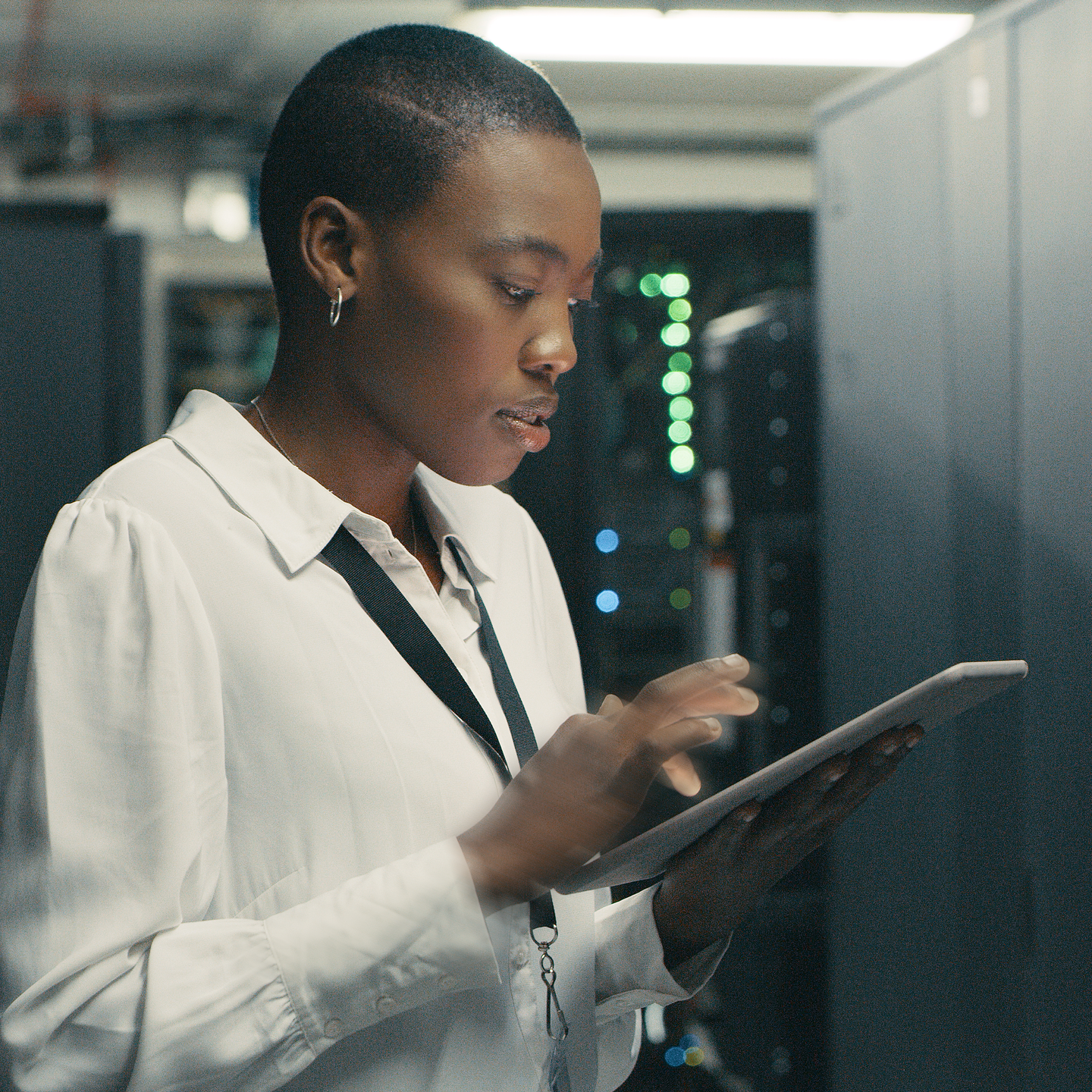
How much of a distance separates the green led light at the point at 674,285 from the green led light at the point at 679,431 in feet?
1.07

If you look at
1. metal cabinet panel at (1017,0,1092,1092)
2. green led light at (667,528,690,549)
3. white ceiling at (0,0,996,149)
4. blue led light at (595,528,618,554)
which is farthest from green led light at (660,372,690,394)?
white ceiling at (0,0,996,149)

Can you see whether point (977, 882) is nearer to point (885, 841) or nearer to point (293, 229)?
point (885, 841)

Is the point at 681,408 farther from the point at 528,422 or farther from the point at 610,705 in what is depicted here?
the point at 610,705

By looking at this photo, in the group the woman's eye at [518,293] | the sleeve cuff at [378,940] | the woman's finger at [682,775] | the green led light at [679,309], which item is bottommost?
the sleeve cuff at [378,940]

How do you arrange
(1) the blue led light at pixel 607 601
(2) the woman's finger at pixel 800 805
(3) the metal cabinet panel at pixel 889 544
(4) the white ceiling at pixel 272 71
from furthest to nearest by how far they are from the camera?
(4) the white ceiling at pixel 272 71
(1) the blue led light at pixel 607 601
(3) the metal cabinet panel at pixel 889 544
(2) the woman's finger at pixel 800 805

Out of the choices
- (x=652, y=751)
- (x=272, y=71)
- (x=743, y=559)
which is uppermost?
(x=272, y=71)

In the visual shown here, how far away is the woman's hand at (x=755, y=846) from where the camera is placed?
0.82 meters

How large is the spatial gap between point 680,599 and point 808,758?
2.32 m

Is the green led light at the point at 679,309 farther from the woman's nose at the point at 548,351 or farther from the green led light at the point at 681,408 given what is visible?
the woman's nose at the point at 548,351

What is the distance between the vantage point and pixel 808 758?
2.49 ft

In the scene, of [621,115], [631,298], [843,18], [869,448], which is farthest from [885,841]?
[621,115]

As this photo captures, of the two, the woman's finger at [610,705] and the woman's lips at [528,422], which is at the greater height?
the woman's lips at [528,422]

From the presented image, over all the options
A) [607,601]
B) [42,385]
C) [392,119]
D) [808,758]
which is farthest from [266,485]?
→ [607,601]

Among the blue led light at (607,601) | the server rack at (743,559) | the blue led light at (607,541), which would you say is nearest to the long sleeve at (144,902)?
the server rack at (743,559)
